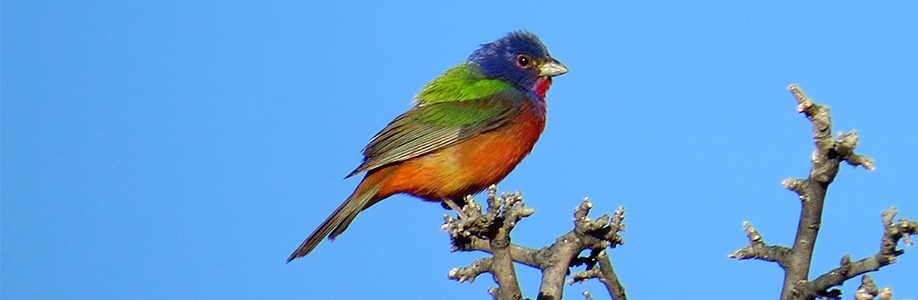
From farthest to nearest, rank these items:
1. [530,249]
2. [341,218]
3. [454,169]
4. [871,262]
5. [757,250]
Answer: [454,169] < [341,218] < [530,249] < [757,250] < [871,262]

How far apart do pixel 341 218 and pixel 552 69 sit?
221 cm

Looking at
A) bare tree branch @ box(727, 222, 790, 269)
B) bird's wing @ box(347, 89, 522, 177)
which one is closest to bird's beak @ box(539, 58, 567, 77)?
bird's wing @ box(347, 89, 522, 177)

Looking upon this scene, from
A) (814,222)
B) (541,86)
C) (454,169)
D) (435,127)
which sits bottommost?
(814,222)

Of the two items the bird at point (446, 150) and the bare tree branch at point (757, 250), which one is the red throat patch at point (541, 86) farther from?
the bare tree branch at point (757, 250)

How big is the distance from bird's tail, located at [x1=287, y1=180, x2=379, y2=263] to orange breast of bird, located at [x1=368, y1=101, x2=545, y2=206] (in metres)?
0.11

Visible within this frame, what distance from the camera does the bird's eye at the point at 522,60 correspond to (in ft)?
26.8

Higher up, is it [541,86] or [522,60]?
[522,60]

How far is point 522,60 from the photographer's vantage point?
322 inches

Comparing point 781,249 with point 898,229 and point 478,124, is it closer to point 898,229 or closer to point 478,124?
point 898,229

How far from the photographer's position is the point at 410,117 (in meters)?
7.49

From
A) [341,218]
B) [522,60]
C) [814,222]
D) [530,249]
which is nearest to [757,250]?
[814,222]

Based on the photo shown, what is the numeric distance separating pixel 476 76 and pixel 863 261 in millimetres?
4930

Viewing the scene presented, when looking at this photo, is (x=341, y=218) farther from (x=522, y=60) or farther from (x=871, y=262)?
(x=871, y=262)

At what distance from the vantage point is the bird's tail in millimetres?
6727
